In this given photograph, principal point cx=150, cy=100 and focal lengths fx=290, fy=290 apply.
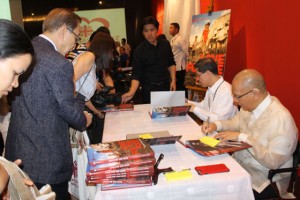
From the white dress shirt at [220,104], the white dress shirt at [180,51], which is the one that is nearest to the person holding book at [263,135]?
the white dress shirt at [220,104]

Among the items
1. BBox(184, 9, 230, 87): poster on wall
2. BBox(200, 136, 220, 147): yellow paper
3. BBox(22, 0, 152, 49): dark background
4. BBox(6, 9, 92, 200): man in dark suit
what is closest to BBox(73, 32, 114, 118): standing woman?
BBox(6, 9, 92, 200): man in dark suit

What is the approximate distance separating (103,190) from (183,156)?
470mm

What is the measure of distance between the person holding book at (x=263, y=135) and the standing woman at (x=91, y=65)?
914 mm

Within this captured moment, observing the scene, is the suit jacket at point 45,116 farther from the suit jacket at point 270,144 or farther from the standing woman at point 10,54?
the suit jacket at point 270,144

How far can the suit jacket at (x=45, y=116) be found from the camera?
4.14 feet

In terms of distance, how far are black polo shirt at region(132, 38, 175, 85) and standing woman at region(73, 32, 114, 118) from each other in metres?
0.99

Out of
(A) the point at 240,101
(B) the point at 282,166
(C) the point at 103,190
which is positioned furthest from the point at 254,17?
(C) the point at 103,190

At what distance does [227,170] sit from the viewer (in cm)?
129

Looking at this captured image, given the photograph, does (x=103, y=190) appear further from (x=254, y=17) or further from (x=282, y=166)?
(x=254, y=17)

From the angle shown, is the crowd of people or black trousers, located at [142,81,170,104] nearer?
the crowd of people

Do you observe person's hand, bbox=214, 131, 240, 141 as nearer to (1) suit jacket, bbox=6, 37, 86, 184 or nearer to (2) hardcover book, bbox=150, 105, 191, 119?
(2) hardcover book, bbox=150, 105, 191, 119

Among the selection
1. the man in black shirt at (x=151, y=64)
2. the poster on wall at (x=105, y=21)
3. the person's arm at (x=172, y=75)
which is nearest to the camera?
the man in black shirt at (x=151, y=64)

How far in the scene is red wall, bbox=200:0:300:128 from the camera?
2375 mm

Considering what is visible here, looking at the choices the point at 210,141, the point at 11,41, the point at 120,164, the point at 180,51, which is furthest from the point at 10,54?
the point at 180,51
